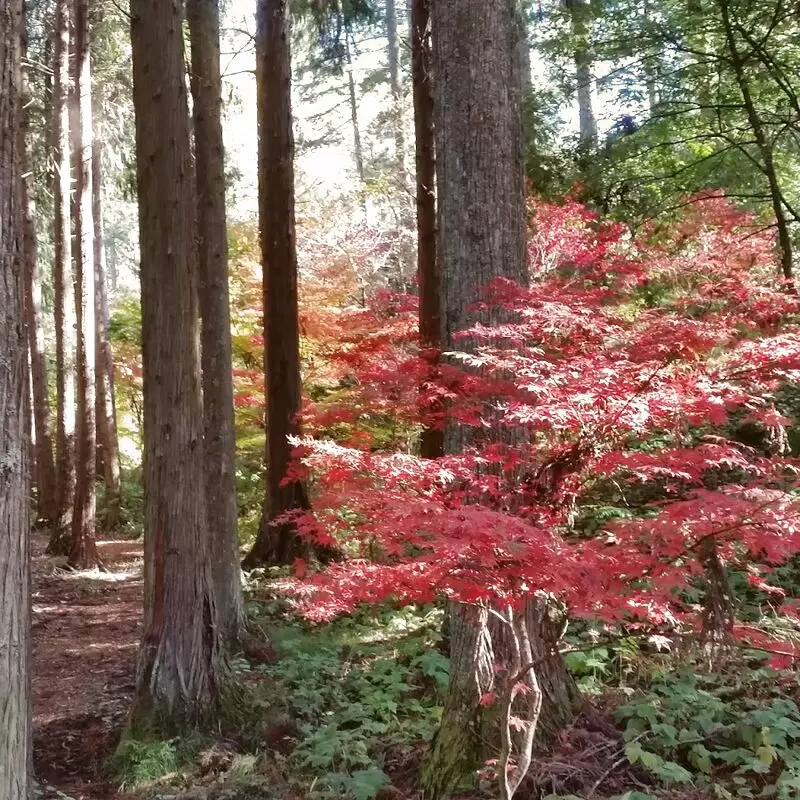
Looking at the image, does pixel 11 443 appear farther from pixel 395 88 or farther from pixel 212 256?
pixel 395 88

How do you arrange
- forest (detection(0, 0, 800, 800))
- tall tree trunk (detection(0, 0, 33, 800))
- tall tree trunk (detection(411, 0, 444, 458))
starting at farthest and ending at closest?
tall tree trunk (detection(411, 0, 444, 458)) → forest (detection(0, 0, 800, 800)) → tall tree trunk (detection(0, 0, 33, 800))

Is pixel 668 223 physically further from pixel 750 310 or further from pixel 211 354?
pixel 211 354

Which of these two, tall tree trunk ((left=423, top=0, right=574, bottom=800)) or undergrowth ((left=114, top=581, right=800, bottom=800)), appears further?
tall tree trunk ((left=423, top=0, right=574, bottom=800))

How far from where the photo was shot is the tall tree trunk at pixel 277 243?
892 cm

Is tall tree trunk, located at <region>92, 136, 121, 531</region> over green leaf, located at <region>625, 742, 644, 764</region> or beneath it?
over

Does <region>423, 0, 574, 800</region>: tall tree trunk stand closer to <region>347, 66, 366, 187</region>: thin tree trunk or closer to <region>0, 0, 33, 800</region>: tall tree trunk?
<region>0, 0, 33, 800</region>: tall tree trunk

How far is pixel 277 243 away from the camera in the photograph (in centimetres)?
901

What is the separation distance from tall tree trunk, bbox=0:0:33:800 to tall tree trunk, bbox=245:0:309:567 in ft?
18.9

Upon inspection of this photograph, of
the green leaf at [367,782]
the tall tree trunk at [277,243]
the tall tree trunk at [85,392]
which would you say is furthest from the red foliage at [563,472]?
the tall tree trunk at [85,392]

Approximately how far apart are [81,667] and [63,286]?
6421 mm

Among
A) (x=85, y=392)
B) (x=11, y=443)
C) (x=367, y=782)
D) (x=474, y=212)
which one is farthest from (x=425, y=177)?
(x=11, y=443)

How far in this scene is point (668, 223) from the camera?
8.84m

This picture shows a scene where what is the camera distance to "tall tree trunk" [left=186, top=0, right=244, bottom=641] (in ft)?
24.3

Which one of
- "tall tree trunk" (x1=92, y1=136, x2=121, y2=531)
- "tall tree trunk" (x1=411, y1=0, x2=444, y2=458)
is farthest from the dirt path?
"tall tree trunk" (x1=411, y1=0, x2=444, y2=458)
